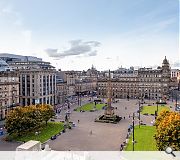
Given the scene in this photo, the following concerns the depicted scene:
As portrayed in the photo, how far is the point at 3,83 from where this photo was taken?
56469 mm

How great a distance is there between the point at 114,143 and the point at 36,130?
48.1 feet

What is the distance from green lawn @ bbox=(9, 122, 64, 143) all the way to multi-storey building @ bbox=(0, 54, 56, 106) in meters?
21.3

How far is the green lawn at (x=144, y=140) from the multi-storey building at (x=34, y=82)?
1316 inches

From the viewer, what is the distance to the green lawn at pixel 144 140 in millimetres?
34741

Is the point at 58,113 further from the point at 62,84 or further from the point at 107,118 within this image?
the point at 62,84

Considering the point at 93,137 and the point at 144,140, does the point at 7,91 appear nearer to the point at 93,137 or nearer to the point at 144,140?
the point at 93,137

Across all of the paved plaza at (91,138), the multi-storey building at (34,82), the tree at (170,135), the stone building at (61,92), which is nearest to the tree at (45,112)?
the paved plaza at (91,138)

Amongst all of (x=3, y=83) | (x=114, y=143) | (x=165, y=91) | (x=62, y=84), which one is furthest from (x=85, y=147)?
(x=165, y=91)

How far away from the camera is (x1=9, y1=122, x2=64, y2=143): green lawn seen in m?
39.5

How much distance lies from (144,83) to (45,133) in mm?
69328

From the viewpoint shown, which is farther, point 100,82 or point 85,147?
point 100,82

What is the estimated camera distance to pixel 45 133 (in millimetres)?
43156

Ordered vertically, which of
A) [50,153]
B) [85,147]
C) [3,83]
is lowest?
[85,147]

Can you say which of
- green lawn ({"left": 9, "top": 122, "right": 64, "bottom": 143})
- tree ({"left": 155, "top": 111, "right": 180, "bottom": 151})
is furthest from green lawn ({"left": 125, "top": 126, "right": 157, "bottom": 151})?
green lawn ({"left": 9, "top": 122, "right": 64, "bottom": 143})
